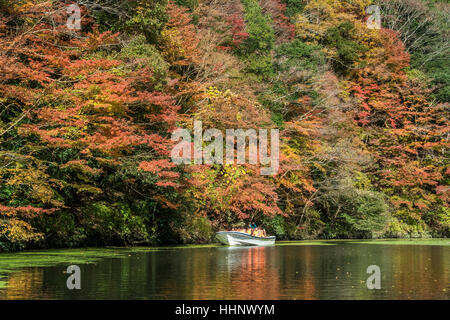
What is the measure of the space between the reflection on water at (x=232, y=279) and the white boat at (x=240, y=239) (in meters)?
8.89

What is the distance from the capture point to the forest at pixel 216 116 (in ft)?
73.9

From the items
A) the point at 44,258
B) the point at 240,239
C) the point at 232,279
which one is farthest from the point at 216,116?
the point at 232,279

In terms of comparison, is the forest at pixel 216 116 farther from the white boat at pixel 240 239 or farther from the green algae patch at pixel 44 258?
the white boat at pixel 240 239

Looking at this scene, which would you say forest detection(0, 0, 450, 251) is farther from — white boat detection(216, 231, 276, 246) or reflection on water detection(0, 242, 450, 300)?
reflection on water detection(0, 242, 450, 300)

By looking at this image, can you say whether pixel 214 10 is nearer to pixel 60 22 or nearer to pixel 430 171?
pixel 60 22

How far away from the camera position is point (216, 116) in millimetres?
31047

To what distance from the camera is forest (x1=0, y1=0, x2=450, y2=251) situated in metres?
22.5

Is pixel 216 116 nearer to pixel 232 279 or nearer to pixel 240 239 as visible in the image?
pixel 240 239

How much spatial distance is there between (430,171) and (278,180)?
15.2 meters

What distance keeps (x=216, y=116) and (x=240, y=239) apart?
5986mm

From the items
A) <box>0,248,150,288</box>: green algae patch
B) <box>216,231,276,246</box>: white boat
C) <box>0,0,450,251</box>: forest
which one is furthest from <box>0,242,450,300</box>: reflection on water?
<box>216,231,276,246</box>: white boat

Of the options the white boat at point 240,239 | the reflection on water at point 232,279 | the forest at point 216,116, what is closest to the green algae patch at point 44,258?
the reflection on water at point 232,279

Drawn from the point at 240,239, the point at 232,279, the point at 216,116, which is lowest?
the point at 232,279

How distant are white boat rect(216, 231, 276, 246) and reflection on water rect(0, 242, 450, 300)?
8.89 meters
